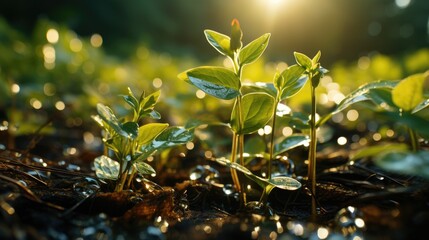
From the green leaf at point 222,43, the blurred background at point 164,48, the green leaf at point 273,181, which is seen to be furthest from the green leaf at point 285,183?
the blurred background at point 164,48

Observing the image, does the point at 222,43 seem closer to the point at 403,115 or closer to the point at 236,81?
the point at 236,81

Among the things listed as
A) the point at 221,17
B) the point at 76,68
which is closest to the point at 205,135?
the point at 76,68

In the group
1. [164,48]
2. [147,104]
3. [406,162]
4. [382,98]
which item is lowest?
[406,162]

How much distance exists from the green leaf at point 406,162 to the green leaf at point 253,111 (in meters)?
0.38

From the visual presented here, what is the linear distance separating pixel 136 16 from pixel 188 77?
14729mm

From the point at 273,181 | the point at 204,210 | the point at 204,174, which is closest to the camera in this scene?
the point at 273,181

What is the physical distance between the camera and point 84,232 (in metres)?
0.84

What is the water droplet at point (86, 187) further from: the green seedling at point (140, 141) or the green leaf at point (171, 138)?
the green leaf at point (171, 138)

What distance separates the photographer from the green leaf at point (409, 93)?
87cm

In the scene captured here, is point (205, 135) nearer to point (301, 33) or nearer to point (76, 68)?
point (76, 68)

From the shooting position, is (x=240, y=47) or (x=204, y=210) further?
(x=204, y=210)

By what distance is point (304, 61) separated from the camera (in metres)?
1.02

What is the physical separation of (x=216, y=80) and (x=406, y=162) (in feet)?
1.60

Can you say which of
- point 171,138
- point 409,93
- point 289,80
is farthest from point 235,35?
point 409,93
